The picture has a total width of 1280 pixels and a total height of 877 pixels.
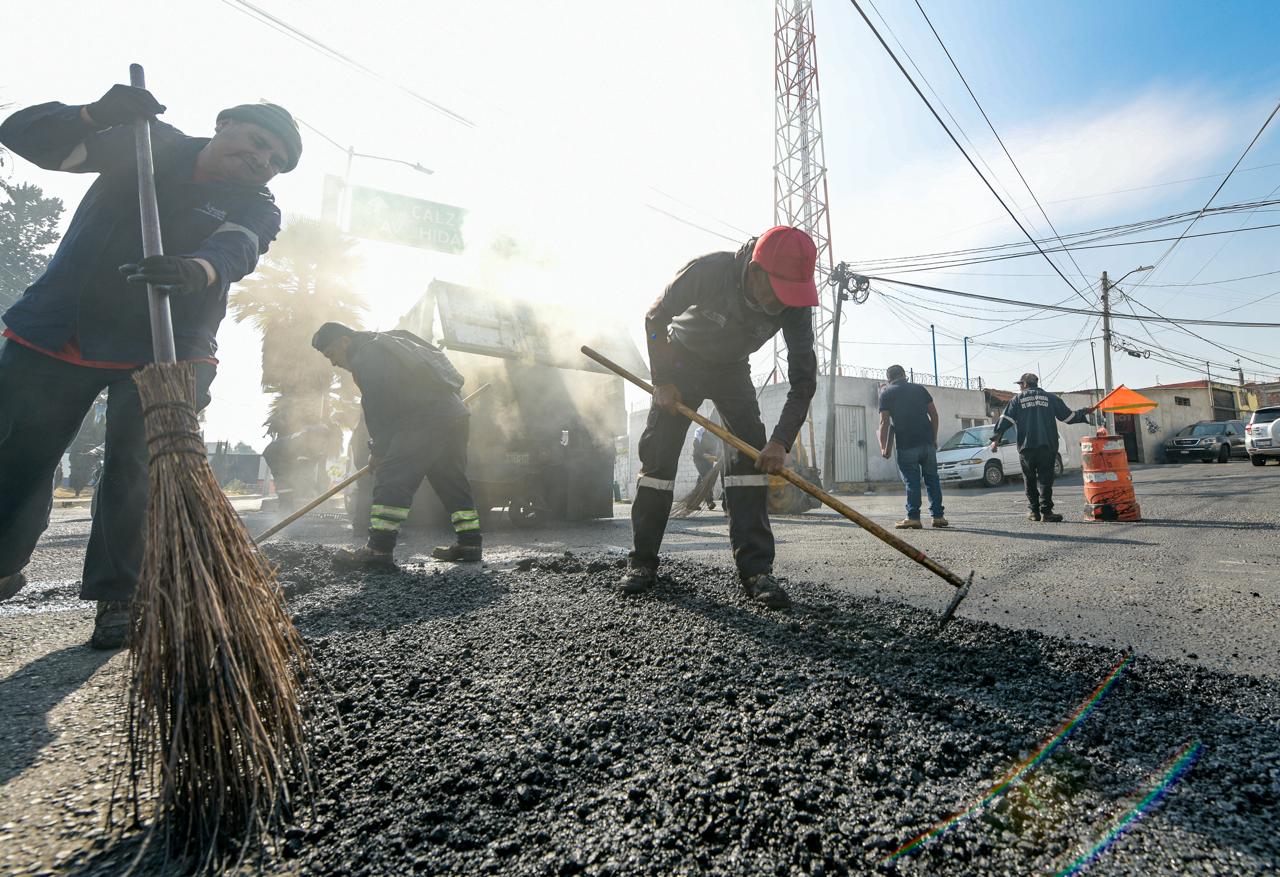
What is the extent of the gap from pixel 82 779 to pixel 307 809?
0.51 m

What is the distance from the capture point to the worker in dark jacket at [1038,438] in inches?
253

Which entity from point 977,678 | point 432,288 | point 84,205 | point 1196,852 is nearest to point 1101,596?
point 977,678

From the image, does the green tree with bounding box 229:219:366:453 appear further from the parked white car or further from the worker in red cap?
the parked white car

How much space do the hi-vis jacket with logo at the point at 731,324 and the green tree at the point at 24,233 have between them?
31.6 metres

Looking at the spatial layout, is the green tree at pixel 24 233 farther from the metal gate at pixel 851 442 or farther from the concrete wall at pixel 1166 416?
the concrete wall at pixel 1166 416

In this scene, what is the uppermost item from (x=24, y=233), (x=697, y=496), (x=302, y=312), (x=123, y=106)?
(x=24, y=233)

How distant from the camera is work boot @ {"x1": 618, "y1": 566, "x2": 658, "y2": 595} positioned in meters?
2.62

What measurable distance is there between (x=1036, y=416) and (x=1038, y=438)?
24 cm

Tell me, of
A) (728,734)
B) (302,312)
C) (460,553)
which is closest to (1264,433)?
(460,553)

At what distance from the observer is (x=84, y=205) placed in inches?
83.4

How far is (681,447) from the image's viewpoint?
9.05ft

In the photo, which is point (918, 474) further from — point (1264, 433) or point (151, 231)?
point (1264, 433)

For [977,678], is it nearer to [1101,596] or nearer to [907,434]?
[1101,596]

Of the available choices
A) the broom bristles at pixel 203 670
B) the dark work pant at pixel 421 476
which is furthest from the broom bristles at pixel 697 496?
the broom bristles at pixel 203 670
